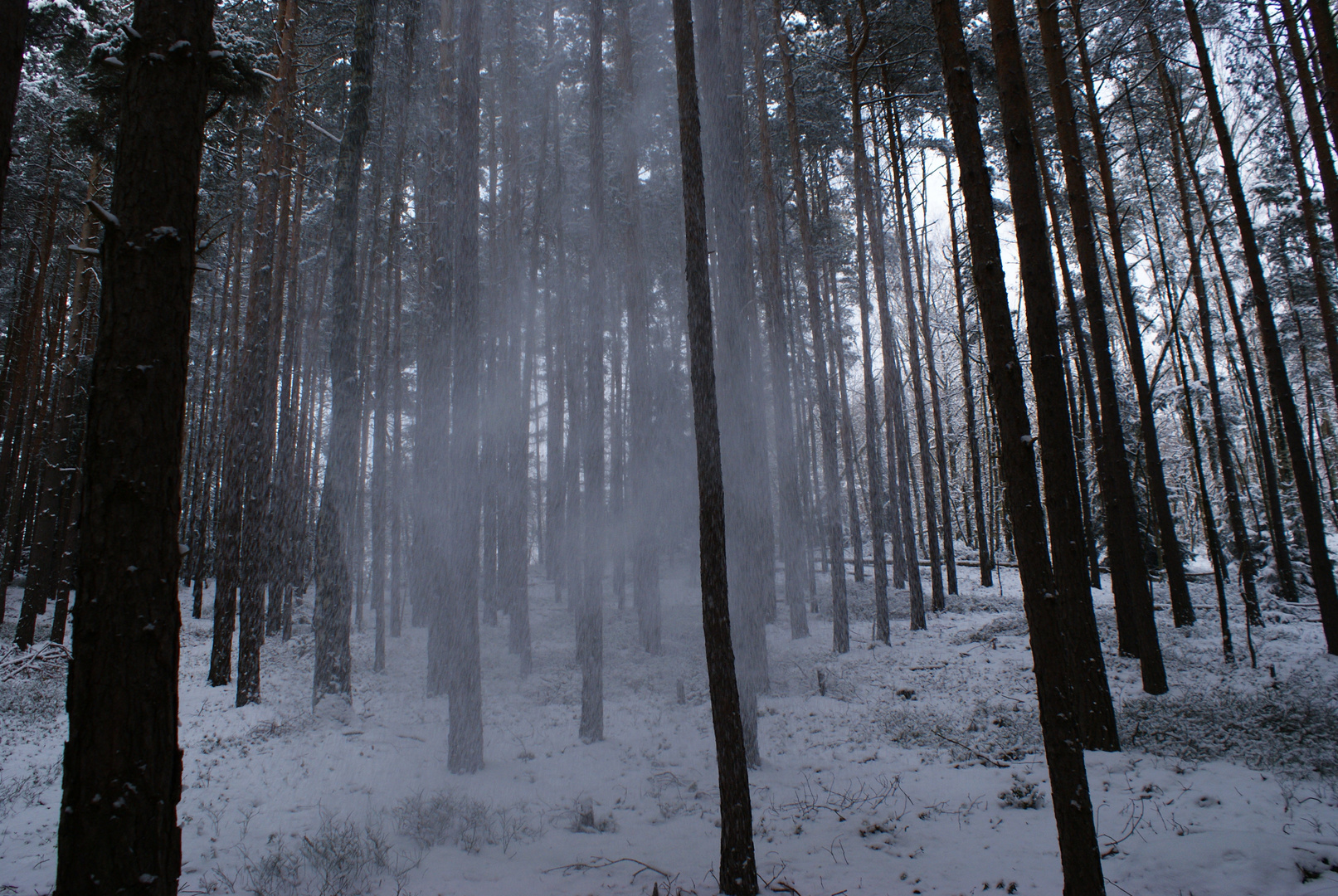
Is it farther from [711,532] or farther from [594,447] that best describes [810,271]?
[711,532]

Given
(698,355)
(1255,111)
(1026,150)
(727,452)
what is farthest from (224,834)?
(1255,111)

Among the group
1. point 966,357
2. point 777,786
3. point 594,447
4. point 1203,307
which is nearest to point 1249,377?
point 1203,307

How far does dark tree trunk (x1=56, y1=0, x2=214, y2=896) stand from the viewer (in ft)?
9.18

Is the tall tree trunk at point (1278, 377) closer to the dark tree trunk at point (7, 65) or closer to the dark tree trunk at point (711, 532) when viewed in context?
the dark tree trunk at point (711, 532)

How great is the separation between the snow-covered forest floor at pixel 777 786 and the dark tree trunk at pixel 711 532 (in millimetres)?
523

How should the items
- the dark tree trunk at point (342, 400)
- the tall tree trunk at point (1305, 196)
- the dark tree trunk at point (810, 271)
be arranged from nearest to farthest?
the tall tree trunk at point (1305, 196), the dark tree trunk at point (342, 400), the dark tree trunk at point (810, 271)

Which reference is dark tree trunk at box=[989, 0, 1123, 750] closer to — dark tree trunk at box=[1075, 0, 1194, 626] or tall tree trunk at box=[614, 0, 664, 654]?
dark tree trunk at box=[1075, 0, 1194, 626]

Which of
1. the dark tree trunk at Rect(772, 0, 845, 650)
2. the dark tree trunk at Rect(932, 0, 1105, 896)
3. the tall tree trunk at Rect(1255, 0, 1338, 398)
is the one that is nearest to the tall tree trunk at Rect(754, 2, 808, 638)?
the dark tree trunk at Rect(772, 0, 845, 650)

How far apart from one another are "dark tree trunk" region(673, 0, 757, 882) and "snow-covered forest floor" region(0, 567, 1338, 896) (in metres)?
0.52

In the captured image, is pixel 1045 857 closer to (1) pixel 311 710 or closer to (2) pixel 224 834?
(2) pixel 224 834

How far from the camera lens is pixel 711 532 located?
201 inches

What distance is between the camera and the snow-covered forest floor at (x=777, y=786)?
15.7ft

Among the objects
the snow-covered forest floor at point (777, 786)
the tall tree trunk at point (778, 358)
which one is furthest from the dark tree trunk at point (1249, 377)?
the tall tree trunk at point (778, 358)

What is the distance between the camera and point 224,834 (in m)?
5.77
